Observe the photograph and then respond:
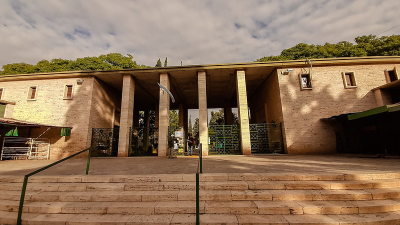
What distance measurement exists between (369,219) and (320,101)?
1057 centimetres

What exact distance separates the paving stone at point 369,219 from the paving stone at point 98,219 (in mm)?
4036

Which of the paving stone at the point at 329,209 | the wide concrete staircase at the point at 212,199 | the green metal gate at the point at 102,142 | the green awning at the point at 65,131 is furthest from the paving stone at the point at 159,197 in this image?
the green awning at the point at 65,131

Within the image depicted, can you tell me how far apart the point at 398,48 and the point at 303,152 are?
21.8 metres

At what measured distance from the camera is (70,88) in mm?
13281

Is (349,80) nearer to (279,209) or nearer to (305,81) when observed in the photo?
(305,81)

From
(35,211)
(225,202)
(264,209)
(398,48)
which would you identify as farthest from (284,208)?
(398,48)

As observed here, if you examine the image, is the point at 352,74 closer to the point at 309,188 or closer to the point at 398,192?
the point at 398,192

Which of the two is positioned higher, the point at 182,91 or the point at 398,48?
the point at 398,48

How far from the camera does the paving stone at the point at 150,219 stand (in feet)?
10.2

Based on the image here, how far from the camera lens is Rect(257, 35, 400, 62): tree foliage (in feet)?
67.2

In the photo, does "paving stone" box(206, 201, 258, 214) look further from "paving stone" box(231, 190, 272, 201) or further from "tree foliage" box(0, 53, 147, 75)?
"tree foliage" box(0, 53, 147, 75)

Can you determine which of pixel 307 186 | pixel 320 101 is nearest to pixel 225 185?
pixel 307 186

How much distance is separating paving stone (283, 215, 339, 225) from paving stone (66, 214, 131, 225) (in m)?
3.12

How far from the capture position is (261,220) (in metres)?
3.12
